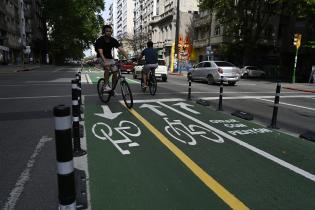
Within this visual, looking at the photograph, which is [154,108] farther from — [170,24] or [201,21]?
[170,24]

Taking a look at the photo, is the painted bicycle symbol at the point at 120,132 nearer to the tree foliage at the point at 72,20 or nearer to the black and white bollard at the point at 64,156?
the black and white bollard at the point at 64,156

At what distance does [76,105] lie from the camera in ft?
16.8

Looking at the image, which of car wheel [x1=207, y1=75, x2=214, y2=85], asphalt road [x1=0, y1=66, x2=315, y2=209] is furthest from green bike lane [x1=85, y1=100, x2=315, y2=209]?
car wheel [x1=207, y1=75, x2=214, y2=85]

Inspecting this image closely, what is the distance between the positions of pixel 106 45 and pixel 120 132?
3.80 meters

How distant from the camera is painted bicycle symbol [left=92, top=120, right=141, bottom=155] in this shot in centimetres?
559

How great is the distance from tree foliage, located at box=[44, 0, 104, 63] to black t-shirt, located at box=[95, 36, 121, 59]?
5912cm

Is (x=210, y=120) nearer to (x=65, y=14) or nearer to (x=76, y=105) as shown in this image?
(x=76, y=105)

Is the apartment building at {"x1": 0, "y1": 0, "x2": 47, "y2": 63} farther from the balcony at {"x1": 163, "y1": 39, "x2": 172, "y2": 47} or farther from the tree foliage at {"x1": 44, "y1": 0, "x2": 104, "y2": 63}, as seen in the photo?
the balcony at {"x1": 163, "y1": 39, "x2": 172, "y2": 47}

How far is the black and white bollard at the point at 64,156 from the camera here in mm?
2219

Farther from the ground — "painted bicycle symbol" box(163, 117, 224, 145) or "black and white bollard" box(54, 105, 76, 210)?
"black and white bollard" box(54, 105, 76, 210)

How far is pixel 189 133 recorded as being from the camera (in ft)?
21.2

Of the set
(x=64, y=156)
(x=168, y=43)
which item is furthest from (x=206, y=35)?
(x=64, y=156)

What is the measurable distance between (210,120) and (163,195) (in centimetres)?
444

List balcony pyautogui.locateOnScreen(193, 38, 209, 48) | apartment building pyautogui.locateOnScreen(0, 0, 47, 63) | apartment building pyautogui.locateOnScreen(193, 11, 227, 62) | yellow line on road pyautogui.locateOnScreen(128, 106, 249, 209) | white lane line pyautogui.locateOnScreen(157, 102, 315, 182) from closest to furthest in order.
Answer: yellow line on road pyautogui.locateOnScreen(128, 106, 249, 209), white lane line pyautogui.locateOnScreen(157, 102, 315, 182), apartment building pyautogui.locateOnScreen(193, 11, 227, 62), balcony pyautogui.locateOnScreen(193, 38, 209, 48), apartment building pyautogui.locateOnScreen(0, 0, 47, 63)
